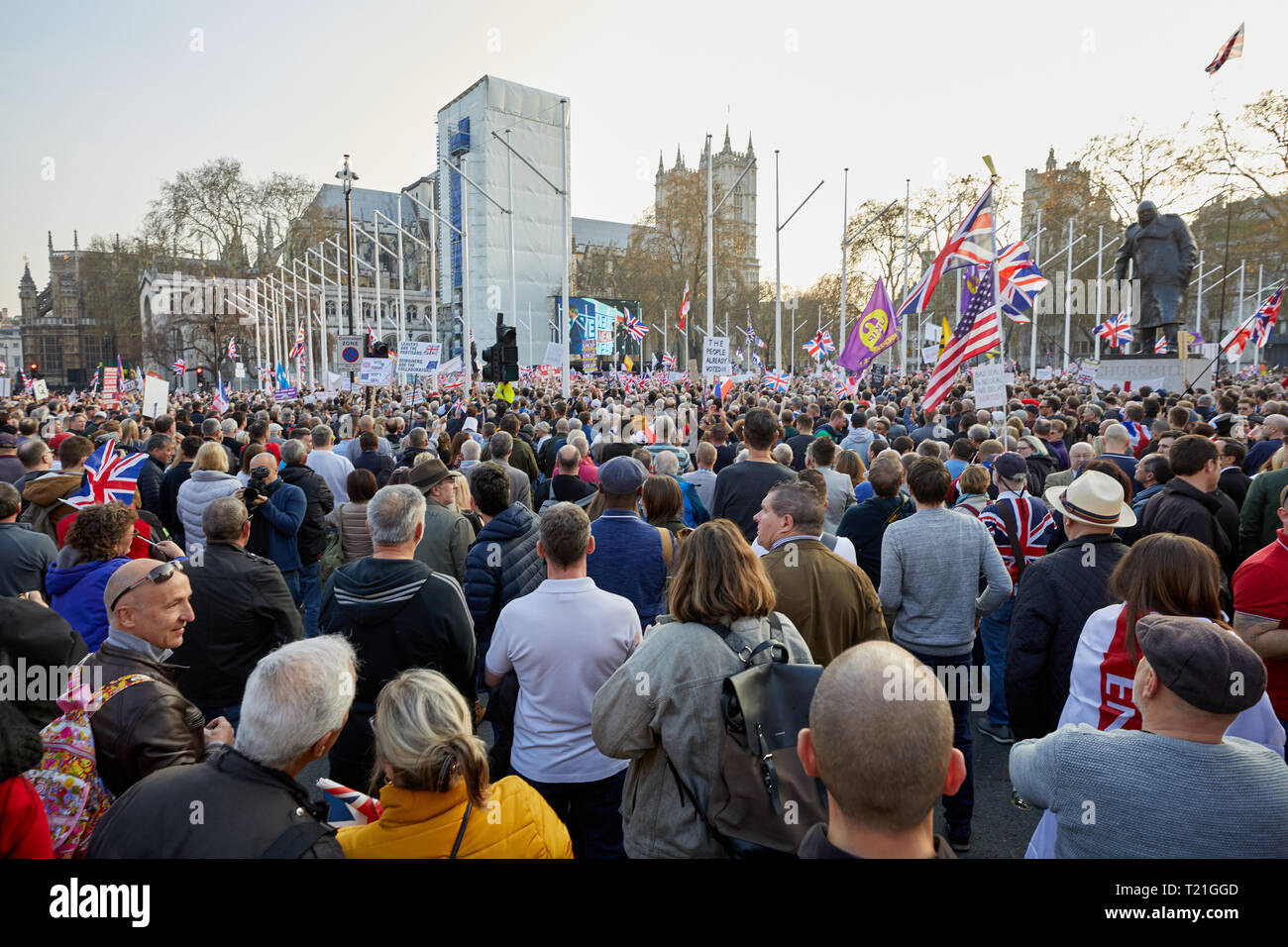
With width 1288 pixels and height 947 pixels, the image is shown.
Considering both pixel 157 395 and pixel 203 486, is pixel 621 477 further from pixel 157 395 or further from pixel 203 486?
pixel 157 395

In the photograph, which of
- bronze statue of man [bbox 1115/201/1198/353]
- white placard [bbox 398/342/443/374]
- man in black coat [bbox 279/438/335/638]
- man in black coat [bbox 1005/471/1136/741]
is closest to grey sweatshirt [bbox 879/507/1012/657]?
man in black coat [bbox 1005/471/1136/741]

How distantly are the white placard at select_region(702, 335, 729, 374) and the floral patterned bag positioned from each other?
1425 centimetres

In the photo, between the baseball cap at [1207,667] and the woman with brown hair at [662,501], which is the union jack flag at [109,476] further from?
the baseball cap at [1207,667]

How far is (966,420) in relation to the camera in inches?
387

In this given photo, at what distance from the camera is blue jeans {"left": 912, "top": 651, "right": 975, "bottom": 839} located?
4.07 meters

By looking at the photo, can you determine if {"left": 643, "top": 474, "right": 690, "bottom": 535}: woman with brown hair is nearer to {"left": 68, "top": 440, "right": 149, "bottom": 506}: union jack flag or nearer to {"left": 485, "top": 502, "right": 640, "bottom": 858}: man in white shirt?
{"left": 485, "top": 502, "right": 640, "bottom": 858}: man in white shirt

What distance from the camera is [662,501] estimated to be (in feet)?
15.9

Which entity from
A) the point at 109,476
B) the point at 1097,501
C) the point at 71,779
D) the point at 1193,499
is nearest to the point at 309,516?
the point at 109,476

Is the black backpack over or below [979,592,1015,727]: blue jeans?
over

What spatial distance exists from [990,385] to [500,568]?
6.49 m

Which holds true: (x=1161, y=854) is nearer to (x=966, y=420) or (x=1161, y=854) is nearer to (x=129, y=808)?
(x=129, y=808)

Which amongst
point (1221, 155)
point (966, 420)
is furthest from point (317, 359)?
point (966, 420)

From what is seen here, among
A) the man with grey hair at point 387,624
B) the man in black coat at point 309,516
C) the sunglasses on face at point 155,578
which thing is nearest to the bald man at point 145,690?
the sunglasses on face at point 155,578
